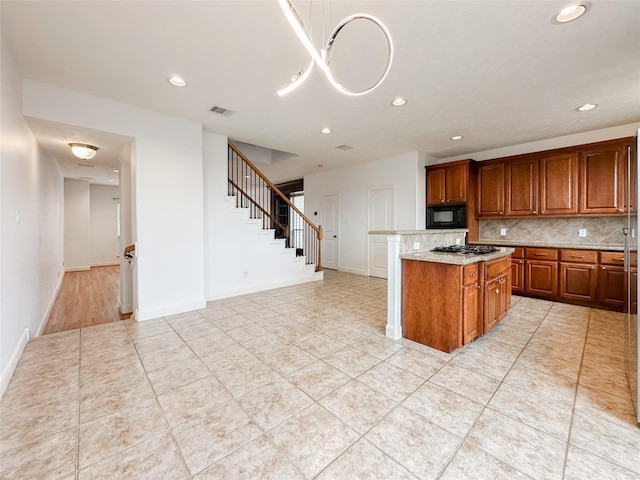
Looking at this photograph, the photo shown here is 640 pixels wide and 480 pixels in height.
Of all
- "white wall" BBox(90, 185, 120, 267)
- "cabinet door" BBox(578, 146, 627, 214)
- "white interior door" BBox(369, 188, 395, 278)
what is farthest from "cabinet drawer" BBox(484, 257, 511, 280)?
"white wall" BBox(90, 185, 120, 267)

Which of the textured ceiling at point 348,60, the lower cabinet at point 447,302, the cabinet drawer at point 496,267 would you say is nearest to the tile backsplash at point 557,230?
the textured ceiling at point 348,60

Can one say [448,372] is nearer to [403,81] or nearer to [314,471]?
[314,471]

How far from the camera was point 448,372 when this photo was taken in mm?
2277

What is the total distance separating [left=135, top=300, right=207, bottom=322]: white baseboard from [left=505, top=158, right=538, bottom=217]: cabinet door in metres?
5.45

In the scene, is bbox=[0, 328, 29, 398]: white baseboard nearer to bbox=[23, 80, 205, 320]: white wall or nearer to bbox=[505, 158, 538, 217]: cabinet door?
bbox=[23, 80, 205, 320]: white wall

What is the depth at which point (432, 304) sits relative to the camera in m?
2.71

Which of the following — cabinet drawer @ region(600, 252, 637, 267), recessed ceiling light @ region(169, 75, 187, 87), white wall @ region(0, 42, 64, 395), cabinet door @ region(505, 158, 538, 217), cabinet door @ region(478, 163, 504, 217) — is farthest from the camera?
cabinet door @ region(478, 163, 504, 217)

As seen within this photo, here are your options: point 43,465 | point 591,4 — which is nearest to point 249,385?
point 43,465

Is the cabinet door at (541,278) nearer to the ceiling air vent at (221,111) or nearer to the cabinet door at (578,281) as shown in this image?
the cabinet door at (578,281)

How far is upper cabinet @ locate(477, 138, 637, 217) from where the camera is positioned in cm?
393

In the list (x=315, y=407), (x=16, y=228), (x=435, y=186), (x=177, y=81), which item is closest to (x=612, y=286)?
(x=435, y=186)

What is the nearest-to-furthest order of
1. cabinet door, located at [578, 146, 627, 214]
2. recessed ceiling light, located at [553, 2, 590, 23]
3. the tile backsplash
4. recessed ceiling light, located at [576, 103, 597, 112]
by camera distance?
1. recessed ceiling light, located at [553, 2, 590, 23]
2. recessed ceiling light, located at [576, 103, 597, 112]
3. cabinet door, located at [578, 146, 627, 214]
4. the tile backsplash

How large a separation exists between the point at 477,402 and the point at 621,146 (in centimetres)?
446

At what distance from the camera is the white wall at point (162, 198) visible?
3.28 meters
